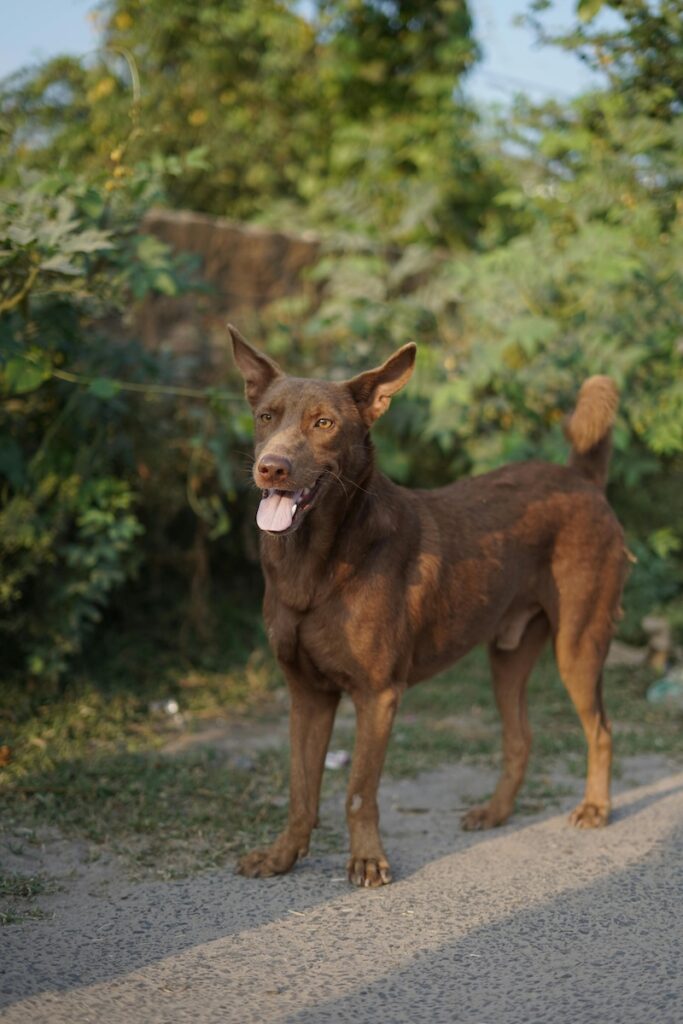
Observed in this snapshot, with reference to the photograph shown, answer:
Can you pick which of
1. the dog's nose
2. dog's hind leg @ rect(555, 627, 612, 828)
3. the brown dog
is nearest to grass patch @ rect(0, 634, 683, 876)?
dog's hind leg @ rect(555, 627, 612, 828)

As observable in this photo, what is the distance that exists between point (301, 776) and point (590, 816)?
1351mm

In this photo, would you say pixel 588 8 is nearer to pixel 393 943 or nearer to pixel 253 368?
pixel 253 368

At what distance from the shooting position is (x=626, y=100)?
8.01 m

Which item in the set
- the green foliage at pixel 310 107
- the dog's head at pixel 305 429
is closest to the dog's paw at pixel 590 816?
the dog's head at pixel 305 429


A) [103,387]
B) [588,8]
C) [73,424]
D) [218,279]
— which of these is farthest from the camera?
[218,279]

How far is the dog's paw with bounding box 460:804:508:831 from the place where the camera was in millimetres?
5086

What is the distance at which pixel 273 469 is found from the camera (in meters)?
4.04

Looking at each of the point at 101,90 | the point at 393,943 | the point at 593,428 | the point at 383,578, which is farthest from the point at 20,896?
the point at 101,90

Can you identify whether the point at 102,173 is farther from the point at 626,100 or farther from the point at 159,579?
the point at 626,100

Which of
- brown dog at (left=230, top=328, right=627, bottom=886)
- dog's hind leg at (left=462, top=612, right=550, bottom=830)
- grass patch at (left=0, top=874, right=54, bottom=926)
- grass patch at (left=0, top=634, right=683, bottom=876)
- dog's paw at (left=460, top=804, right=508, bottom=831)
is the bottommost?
grass patch at (left=0, top=634, right=683, bottom=876)

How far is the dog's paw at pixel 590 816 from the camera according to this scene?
16.5ft

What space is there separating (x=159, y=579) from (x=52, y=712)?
157 cm

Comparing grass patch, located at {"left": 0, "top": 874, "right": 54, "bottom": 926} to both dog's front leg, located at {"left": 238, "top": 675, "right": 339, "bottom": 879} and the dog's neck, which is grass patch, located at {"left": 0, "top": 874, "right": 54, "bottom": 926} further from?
the dog's neck

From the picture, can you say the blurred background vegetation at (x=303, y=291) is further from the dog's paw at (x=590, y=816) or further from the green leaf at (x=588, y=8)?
the dog's paw at (x=590, y=816)
